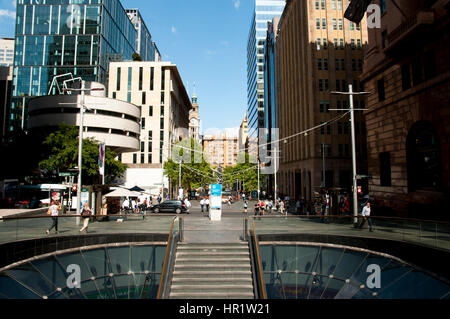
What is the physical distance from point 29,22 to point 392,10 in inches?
4568

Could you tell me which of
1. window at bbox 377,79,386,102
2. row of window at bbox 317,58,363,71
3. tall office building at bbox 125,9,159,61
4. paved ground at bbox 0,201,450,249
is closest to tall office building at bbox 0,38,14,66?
tall office building at bbox 125,9,159,61

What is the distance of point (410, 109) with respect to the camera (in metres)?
22.4

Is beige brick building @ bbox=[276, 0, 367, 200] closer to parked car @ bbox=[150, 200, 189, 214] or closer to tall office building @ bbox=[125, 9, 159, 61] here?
parked car @ bbox=[150, 200, 189, 214]

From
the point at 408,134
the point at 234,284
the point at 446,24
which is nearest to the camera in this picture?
the point at 234,284

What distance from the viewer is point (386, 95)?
25516 millimetres

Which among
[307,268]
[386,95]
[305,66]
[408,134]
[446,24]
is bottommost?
[307,268]

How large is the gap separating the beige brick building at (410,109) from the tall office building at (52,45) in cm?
9456

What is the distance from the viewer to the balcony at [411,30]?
19.6 m

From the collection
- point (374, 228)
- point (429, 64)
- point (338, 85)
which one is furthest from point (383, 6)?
point (374, 228)
